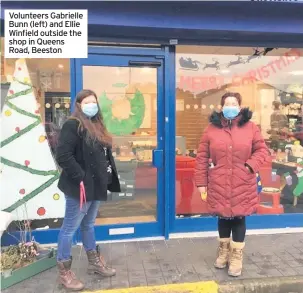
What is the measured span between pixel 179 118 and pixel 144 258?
1.77 metres

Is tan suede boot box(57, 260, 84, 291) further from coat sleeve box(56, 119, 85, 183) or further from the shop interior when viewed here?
the shop interior

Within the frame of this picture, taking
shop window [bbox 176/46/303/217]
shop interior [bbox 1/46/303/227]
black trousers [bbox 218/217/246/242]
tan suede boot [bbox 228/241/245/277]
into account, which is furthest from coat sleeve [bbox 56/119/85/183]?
shop window [bbox 176/46/303/217]

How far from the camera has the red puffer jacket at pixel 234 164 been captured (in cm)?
348

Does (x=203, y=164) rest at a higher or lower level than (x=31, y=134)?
lower

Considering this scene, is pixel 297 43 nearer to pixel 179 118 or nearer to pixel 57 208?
pixel 179 118

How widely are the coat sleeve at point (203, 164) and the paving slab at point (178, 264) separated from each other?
90 centimetres

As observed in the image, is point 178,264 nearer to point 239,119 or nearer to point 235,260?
point 235,260

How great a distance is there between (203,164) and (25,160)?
1.98 m

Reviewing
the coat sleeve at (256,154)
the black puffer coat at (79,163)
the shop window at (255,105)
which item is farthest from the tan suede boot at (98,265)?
the coat sleeve at (256,154)

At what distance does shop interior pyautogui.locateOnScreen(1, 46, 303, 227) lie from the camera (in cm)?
439

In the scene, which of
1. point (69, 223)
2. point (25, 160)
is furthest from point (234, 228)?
point (25, 160)

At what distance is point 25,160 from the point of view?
4.18 m

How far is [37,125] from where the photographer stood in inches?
165

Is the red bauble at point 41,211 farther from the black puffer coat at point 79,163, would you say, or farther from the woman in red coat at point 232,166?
the woman in red coat at point 232,166
